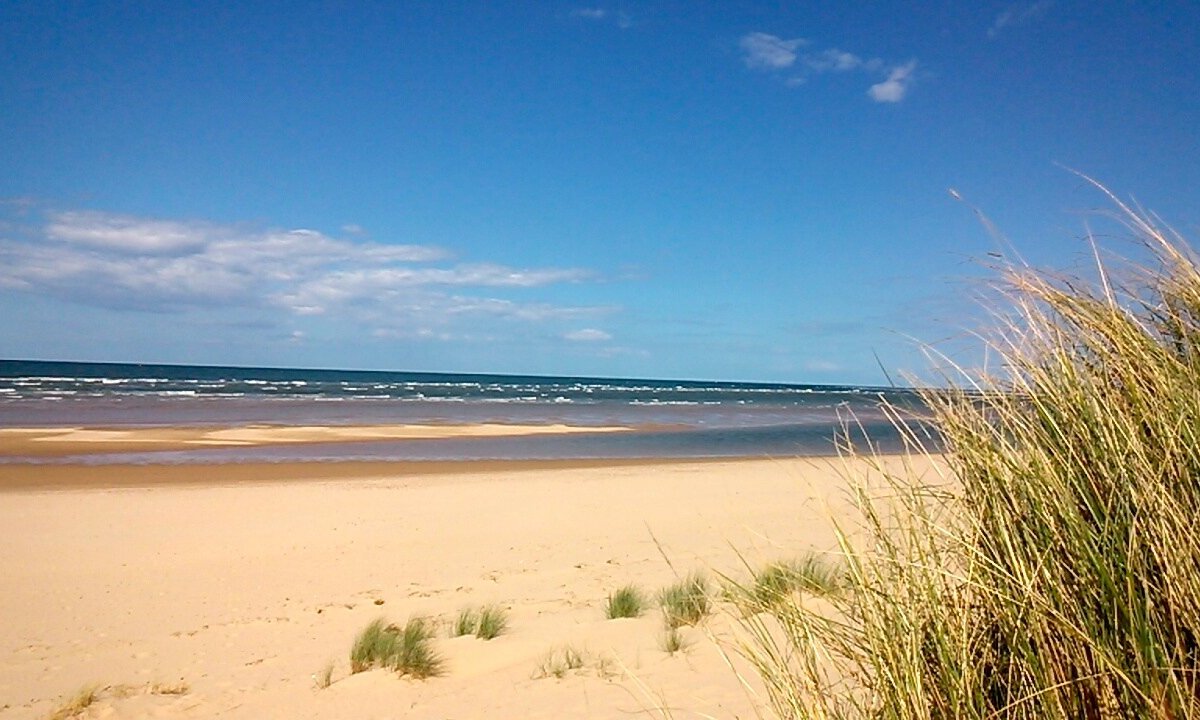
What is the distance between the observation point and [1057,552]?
207 centimetres

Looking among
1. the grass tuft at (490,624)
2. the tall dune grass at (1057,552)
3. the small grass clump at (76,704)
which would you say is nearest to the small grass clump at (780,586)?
the tall dune grass at (1057,552)

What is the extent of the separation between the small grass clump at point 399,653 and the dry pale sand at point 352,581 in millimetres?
104

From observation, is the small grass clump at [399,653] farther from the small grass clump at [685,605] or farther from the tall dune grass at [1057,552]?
the tall dune grass at [1057,552]

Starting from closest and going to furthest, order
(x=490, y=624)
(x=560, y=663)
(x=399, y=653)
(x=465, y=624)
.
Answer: (x=560, y=663) < (x=399, y=653) < (x=490, y=624) < (x=465, y=624)

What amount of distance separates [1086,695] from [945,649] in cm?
32

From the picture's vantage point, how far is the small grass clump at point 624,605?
6.72 meters

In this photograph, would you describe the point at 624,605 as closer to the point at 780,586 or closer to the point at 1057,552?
the point at 780,586

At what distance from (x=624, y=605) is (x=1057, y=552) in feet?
16.6

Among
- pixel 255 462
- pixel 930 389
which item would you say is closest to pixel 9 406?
pixel 255 462

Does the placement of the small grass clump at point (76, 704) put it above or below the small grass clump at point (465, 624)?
below

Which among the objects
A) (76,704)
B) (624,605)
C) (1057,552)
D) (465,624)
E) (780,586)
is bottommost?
(76,704)

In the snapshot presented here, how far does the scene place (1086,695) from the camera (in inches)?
76.2

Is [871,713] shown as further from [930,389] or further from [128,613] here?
[128,613]

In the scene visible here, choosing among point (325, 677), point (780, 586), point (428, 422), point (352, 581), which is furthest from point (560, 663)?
point (428, 422)
